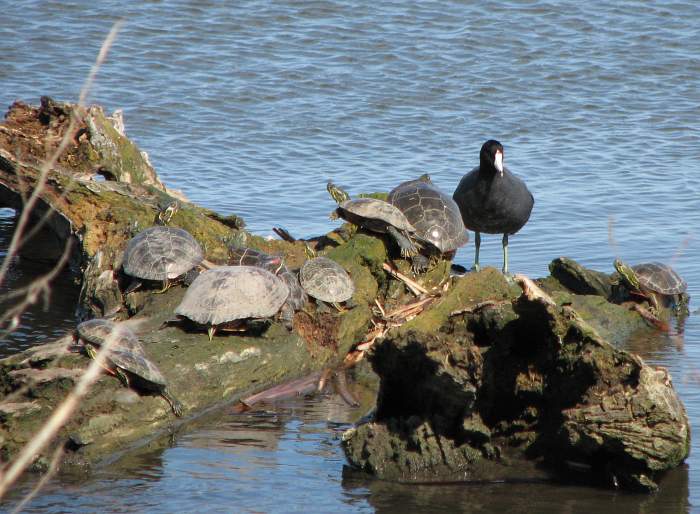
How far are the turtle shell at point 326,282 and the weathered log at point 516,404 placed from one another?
176cm

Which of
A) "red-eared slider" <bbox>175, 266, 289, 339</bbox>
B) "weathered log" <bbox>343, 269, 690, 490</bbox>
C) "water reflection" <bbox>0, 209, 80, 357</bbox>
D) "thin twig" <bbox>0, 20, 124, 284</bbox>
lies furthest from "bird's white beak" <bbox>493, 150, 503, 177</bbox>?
"thin twig" <bbox>0, 20, 124, 284</bbox>

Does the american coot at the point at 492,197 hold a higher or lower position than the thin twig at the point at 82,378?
higher

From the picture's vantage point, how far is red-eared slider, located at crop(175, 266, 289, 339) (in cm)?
634

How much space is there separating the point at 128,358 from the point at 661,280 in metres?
4.63

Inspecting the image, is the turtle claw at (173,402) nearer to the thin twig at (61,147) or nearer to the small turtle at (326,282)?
the small turtle at (326,282)

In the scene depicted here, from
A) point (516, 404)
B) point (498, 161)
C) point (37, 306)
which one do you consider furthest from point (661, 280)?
point (37, 306)

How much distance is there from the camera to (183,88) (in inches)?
587

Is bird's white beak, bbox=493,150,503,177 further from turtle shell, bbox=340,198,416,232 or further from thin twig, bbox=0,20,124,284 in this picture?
thin twig, bbox=0,20,124,284

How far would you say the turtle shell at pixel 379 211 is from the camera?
7742 mm

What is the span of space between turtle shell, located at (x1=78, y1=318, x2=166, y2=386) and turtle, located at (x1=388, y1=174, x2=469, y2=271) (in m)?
2.70

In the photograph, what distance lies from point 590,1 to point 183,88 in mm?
8259

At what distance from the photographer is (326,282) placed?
727 cm

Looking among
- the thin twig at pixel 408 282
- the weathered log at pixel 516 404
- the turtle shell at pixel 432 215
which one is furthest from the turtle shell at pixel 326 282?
the weathered log at pixel 516 404

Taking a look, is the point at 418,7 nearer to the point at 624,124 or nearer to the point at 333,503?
the point at 624,124
